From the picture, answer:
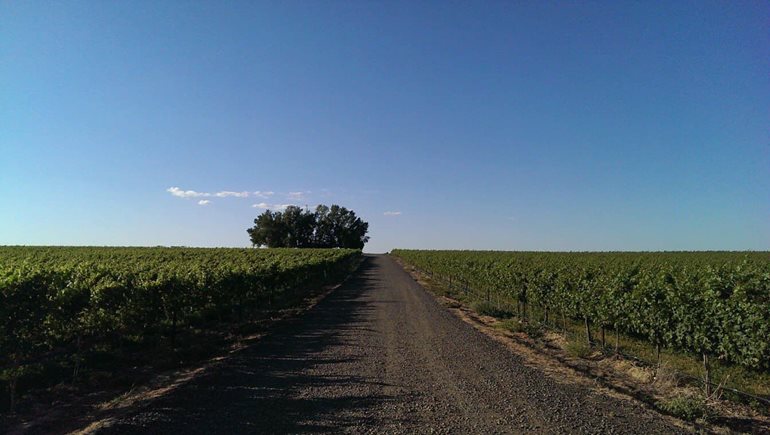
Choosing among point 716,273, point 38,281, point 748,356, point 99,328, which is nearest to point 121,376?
point 99,328

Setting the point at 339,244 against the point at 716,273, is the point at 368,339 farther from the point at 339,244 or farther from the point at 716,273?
the point at 339,244

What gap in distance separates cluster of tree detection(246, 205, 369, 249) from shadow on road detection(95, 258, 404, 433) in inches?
4330

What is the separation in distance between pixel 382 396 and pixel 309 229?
409 feet

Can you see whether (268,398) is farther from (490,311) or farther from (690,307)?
(490,311)

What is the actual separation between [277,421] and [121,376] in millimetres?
5344

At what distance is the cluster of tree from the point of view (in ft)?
391

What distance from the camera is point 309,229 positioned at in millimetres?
130500

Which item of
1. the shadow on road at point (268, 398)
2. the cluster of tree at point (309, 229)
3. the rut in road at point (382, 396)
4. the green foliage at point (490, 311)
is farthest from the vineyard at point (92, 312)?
the cluster of tree at point (309, 229)

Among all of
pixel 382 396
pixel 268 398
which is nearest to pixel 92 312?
pixel 268 398

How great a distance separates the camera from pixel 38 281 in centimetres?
916

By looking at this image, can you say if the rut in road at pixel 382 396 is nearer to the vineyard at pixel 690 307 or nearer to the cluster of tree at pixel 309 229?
the vineyard at pixel 690 307

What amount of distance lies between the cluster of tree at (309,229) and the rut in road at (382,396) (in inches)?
4300

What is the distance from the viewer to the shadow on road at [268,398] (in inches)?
261

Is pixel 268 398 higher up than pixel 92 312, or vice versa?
pixel 92 312
